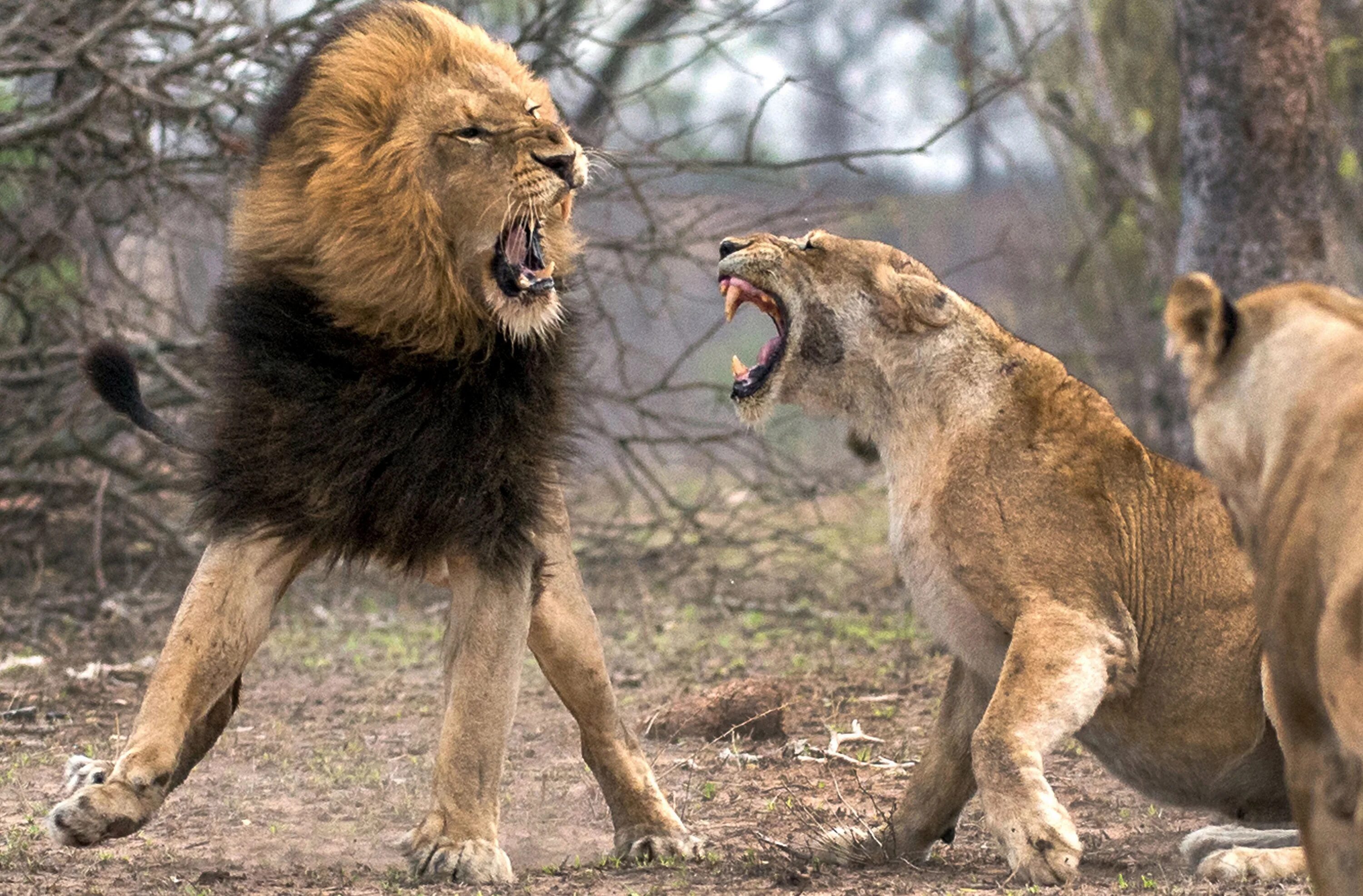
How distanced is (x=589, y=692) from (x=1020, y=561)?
98 centimetres

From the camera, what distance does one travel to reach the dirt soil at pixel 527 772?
123 inches

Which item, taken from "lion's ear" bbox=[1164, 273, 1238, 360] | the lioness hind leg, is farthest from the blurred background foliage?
"lion's ear" bbox=[1164, 273, 1238, 360]

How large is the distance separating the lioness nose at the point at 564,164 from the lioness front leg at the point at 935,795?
122cm

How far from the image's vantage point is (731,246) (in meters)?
3.46

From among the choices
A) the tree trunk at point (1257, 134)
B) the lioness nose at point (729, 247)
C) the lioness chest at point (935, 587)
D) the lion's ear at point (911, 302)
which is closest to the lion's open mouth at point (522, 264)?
the lioness nose at point (729, 247)

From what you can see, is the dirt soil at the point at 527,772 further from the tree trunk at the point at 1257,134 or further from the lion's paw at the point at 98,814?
the tree trunk at the point at 1257,134

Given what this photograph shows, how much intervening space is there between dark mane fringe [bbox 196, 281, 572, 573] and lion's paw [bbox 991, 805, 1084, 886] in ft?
3.47

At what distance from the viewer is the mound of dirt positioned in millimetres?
4520

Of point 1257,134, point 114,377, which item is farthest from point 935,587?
point 1257,134

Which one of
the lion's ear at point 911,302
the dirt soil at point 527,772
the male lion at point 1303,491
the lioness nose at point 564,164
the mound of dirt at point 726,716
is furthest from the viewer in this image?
the mound of dirt at point 726,716

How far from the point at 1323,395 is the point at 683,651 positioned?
14.3 feet

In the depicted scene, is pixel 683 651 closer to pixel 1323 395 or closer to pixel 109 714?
pixel 109 714

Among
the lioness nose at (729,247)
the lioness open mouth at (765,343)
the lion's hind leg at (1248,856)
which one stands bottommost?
the lion's hind leg at (1248,856)

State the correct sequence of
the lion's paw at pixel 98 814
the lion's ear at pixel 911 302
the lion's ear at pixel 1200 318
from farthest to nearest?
the lion's ear at pixel 911 302
the lion's paw at pixel 98 814
the lion's ear at pixel 1200 318
